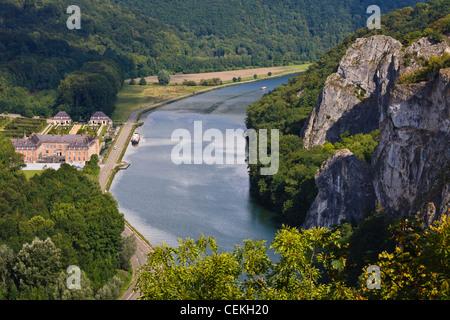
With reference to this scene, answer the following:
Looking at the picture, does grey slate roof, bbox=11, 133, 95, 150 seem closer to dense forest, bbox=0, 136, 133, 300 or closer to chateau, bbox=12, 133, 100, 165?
chateau, bbox=12, 133, 100, 165

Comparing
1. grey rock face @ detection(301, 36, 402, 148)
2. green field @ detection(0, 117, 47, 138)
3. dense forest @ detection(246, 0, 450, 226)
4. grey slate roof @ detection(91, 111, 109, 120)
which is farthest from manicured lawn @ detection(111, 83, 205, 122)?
grey rock face @ detection(301, 36, 402, 148)

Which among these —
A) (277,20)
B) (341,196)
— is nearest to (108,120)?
(341,196)

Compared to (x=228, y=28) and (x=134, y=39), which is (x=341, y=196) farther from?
(x=228, y=28)

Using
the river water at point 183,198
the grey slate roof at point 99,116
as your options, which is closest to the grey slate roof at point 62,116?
the grey slate roof at point 99,116

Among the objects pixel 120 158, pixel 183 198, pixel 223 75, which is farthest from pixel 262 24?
pixel 183 198

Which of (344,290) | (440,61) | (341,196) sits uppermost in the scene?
(440,61)

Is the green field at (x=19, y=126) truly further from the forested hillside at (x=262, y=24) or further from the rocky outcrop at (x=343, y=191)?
the forested hillside at (x=262, y=24)
